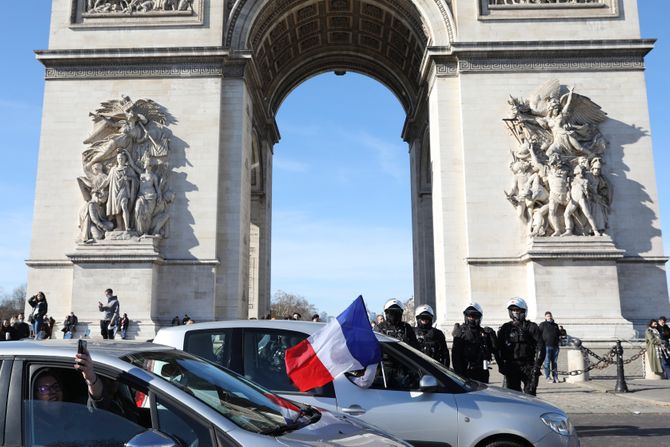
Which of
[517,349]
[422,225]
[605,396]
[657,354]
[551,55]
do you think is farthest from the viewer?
[422,225]

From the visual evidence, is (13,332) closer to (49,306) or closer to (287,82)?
(49,306)

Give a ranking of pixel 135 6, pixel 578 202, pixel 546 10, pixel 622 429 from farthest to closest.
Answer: pixel 135 6 < pixel 546 10 < pixel 578 202 < pixel 622 429

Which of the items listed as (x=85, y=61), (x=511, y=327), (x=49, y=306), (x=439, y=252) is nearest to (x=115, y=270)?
(x=49, y=306)

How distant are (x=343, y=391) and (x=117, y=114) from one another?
1693 cm

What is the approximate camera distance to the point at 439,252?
19922 millimetres

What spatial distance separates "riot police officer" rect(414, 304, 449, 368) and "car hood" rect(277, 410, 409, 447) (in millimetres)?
3944

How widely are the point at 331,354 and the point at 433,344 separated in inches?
125

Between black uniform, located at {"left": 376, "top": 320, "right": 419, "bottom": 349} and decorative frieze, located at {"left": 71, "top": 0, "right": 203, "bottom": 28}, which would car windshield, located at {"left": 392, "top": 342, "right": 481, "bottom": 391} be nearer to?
black uniform, located at {"left": 376, "top": 320, "right": 419, "bottom": 349}

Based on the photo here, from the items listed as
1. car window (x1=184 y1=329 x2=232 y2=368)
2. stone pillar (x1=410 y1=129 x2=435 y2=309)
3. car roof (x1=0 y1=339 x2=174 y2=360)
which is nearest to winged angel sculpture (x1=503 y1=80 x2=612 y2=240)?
stone pillar (x1=410 y1=129 x2=435 y2=309)

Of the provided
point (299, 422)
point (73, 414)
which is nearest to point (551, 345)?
point (299, 422)

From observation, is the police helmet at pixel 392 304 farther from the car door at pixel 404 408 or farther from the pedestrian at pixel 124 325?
the pedestrian at pixel 124 325

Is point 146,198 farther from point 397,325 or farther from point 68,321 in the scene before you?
point 397,325

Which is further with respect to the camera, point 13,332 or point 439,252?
point 439,252

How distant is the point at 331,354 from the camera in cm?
520
